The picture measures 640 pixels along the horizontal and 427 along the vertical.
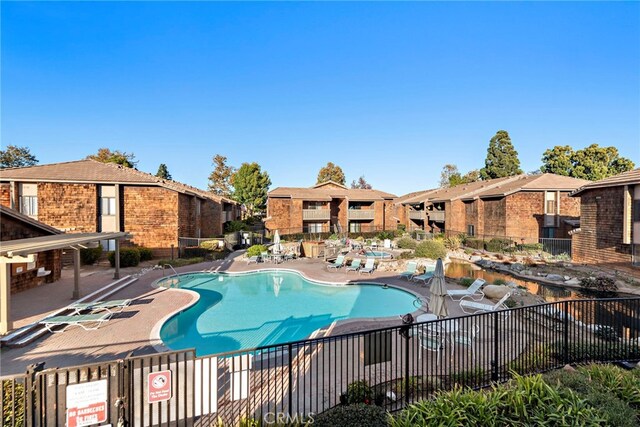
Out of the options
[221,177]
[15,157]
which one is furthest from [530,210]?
[15,157]

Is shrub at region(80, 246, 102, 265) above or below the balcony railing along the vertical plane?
below

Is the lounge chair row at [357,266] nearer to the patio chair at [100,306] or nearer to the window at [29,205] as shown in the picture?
the patio chair at [100,306]

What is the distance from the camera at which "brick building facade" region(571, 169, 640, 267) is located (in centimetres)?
1557

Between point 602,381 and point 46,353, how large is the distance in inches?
463

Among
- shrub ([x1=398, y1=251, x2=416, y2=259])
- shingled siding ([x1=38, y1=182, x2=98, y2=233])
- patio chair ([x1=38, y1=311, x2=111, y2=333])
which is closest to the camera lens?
patio chair ([x1=38, y1=311, x2=111, y2=333])

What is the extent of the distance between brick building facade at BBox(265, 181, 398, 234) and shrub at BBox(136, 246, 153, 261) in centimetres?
1471

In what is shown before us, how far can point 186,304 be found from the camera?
11234 millimetres

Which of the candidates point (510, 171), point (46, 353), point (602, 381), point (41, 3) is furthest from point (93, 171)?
point (510, 171)

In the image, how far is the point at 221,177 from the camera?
5844 centimetres

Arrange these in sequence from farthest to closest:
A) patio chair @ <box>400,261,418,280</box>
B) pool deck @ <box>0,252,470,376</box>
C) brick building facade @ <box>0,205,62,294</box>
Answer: patio chair @ <box>400,261,418,280</box>, brick building facade @ <box>0,205,62,294</box>, pool deck @ <box>0,252,470,376</box>

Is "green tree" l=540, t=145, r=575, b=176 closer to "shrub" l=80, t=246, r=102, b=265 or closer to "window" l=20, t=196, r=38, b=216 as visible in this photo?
"shrub" l=80, t=246, r=102, b=265

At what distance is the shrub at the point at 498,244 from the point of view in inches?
982

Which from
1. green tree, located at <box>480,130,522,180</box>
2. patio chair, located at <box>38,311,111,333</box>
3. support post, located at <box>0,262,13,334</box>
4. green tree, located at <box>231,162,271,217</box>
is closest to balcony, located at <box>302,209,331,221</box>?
green tree, located at <box>231,162,271,217</box>

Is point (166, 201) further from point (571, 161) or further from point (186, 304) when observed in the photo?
point (571, 161)
